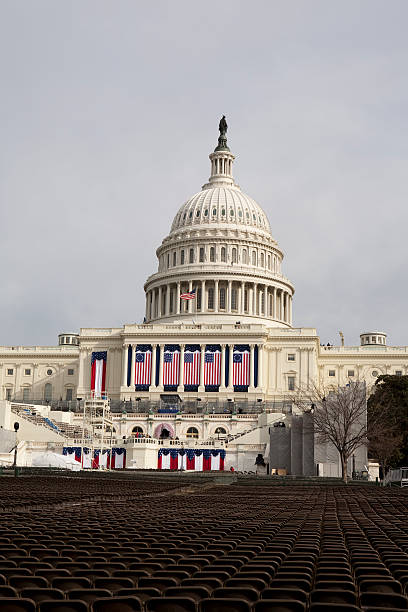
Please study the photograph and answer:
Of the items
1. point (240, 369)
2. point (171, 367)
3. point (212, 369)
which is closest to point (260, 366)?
point (240, 369)

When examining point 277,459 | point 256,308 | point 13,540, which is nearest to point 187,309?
point 256,308

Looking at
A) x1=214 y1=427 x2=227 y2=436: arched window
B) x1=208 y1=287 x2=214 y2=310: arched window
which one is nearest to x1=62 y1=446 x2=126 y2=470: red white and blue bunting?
x1=214 y1=427 x2=227 y2=436: arched window

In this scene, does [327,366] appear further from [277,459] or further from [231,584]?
[231,584]

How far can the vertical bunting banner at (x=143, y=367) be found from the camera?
131875mm

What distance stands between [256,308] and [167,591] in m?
140

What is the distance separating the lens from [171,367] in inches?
5202

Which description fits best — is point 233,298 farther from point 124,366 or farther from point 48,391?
point 48,391

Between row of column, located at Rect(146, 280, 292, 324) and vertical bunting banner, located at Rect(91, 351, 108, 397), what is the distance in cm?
1699

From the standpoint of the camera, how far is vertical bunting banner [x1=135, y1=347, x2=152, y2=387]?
132 metres

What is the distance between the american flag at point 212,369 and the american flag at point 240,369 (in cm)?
235

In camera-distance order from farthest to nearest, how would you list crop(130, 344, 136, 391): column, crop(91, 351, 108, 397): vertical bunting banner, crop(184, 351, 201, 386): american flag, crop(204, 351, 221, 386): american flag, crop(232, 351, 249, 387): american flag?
crop(91, 351, 108, 397): vertical bunting banner
crop(130, 344, 136, 391): column
crop(184, 351, 201, 386): american flag
crop(204, 351, 221, 386): american flag
crop(232, 351, 249, 387): american flag

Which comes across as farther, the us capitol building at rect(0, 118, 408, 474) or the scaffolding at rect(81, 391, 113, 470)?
the us capitol building at rect(0, 118, 408, 474)

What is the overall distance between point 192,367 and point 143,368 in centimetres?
789

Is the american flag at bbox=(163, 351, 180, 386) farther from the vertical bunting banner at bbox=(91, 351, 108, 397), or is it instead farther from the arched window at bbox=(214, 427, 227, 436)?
the arched window at bbox=(214, 427, 227, 436)
